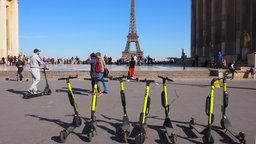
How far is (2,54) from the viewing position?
45562 mm

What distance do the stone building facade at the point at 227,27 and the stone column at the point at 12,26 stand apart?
29.9 metres

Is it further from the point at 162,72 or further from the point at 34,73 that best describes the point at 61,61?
the point at 34,73

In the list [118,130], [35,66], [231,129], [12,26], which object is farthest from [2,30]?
[231,129]

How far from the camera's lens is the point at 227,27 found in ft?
129

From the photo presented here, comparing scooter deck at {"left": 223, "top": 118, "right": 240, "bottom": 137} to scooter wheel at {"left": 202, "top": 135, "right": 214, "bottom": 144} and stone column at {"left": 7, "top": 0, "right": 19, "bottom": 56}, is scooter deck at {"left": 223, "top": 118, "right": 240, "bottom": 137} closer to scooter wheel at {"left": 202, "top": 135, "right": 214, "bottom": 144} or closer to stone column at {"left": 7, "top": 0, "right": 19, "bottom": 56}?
scooter wheel at {"left": 202, "top": 135, "right": 214, "bottom": 144}

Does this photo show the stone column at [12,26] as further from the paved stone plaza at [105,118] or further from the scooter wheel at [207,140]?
the scooter wheel at [207,140]

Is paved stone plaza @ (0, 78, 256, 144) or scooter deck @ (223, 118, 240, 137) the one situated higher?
scooter deck @ (223, 118, 240, 137)

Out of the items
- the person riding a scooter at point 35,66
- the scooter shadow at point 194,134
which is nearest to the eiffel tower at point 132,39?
the person riding a scooter at point 35,66

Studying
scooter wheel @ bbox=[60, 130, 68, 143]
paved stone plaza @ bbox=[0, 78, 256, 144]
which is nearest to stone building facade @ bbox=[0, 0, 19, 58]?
paved stone plaza @ bbox=[0, 78, 256, 144]

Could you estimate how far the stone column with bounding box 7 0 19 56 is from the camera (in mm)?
50438

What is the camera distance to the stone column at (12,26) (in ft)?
165

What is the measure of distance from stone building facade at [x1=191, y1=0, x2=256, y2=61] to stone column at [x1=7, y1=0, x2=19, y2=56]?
29.9 metres

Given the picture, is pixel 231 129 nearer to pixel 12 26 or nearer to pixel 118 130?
pixel 118 130

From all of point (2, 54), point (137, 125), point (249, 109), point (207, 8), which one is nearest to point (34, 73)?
point (137, 125)
